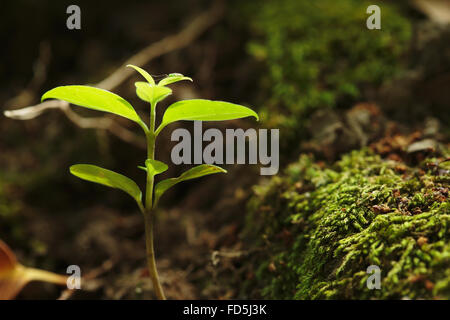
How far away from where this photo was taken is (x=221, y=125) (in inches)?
87.6

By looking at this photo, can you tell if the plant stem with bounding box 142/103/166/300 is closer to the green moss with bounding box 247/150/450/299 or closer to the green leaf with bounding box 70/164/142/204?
the green leaf with bounding box 70/164/142/204

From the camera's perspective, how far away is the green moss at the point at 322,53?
2.11 meters

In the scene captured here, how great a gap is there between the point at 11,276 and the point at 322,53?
6.59 ft

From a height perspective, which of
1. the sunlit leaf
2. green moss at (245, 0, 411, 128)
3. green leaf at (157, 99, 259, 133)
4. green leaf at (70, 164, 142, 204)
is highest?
green moss at (245, 0, 411, 128)

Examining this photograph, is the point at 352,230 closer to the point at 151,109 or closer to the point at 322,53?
the point at 151,109

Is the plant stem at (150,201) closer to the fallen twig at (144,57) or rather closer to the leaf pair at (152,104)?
the leaf pair at (152,104)

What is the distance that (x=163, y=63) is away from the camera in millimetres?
2762

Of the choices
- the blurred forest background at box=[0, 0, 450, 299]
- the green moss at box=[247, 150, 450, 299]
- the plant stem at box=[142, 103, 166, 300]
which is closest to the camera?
the green moss at box=[247, 150, 450, 299]

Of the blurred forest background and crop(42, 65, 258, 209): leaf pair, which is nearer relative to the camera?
crop(42, 65, 258, 209): leaf pair

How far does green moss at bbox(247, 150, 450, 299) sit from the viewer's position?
1.02 meters

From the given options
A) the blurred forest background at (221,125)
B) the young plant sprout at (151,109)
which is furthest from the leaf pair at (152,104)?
the blurred forest background at (221,125)

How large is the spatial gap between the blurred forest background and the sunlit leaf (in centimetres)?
6

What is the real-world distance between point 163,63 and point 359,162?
1699mm

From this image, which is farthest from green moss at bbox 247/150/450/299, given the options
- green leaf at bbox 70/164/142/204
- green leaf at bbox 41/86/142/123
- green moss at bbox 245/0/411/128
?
green leaf at bbox 41/86/142/123
